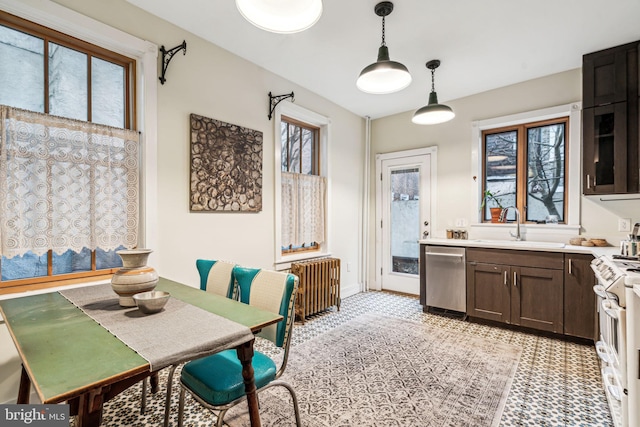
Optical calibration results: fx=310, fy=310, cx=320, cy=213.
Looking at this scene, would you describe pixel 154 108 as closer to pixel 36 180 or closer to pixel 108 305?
pixel 36 180

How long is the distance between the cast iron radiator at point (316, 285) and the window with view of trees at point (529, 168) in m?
2.12

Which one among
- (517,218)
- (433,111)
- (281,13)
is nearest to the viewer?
(281,13)

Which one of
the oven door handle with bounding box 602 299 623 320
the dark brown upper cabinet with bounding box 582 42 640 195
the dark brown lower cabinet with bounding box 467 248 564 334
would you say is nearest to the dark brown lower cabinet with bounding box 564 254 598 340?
the dark brown lower cabinet with bounding box 467 248 564 334

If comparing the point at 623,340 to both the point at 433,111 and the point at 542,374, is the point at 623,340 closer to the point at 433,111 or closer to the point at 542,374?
the point at 542,374

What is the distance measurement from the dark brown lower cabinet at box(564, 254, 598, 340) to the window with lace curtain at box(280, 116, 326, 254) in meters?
2.68

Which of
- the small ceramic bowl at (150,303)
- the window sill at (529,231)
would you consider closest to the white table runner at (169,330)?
the small ceramic bowl at (150,303)

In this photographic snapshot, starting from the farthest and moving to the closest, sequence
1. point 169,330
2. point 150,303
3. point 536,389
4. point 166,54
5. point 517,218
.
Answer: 1. point 517,218
2. point 166,54
3. point 536,389
4. point 150,303
5. point 169,330

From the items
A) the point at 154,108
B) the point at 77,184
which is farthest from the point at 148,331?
the point at 154,108

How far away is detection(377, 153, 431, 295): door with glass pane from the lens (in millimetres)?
4496

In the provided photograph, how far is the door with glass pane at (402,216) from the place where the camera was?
4.50 metres

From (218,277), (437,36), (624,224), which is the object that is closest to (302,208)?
(218,277)

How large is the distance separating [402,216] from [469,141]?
1.38 metres

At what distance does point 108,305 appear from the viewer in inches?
59.7

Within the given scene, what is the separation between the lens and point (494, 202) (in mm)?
3965
